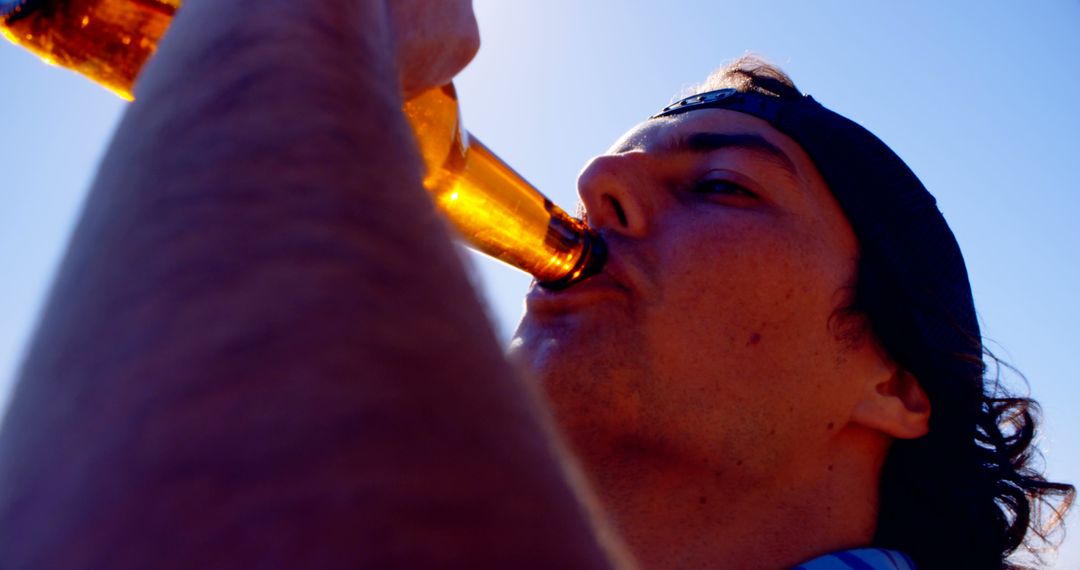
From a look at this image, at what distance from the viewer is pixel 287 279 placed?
0.27 metres

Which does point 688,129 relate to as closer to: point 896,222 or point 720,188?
point 720,188

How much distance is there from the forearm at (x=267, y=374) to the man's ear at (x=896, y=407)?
1519mm

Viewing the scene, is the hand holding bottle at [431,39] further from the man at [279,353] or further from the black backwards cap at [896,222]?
the black backwards cap at [896,222]

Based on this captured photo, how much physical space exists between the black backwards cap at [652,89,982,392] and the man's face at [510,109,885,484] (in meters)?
0.16

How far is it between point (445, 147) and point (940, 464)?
140 centimetres

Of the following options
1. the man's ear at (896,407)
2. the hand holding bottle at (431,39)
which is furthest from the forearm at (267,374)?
the man's ear at (896,407)

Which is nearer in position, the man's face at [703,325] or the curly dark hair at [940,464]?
the man's face at [703,325]

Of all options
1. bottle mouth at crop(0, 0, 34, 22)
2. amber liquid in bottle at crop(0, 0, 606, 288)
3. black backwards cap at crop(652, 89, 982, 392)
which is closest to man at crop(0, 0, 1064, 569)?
amber liquid in bottle at crop(0, 0, 606, 288)

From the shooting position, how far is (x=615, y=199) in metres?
1.54

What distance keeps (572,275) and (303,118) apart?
3.84ft

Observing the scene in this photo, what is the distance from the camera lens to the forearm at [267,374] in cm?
22

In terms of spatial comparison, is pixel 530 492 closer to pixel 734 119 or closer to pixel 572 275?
pixel 572 275

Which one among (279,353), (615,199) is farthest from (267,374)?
(615,199)

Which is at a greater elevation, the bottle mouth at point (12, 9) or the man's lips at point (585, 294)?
the bottle mouth at point (12, 9)
